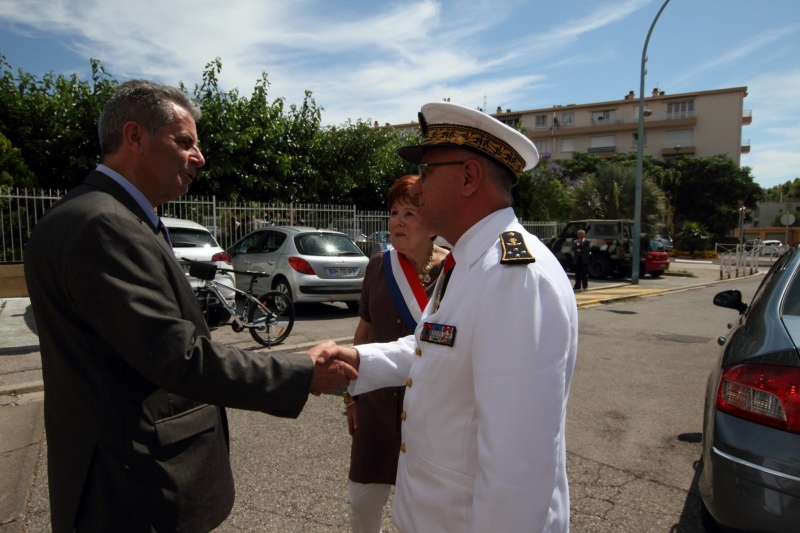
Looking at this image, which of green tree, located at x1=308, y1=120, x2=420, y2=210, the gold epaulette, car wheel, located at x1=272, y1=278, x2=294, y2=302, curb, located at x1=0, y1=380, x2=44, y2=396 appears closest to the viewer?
the gold epaulette

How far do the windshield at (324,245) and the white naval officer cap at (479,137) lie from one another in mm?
7751

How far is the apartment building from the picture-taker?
60.4 m

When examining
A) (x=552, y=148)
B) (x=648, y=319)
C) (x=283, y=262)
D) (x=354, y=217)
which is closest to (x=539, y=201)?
(x=354, y=217)

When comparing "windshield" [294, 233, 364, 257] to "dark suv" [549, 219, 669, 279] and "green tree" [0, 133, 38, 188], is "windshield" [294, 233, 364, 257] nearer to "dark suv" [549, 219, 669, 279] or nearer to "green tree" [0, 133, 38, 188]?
"green tree" [0, 133, 38, 188]

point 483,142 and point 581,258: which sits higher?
point 483,142

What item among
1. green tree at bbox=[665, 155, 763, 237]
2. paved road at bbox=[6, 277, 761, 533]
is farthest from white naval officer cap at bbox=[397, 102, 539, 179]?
green tree at bbox=[665, 155, 763, 237]

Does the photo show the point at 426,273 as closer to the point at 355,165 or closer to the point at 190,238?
the point at 190,238

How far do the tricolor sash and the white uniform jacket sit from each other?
84cm

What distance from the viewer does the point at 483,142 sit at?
58.1 inches

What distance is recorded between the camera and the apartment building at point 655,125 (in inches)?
2377

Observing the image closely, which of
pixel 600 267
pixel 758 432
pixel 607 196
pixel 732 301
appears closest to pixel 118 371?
pixel 758 432

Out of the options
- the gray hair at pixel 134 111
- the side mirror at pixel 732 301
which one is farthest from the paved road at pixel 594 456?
the gray hair at pixel 134 111

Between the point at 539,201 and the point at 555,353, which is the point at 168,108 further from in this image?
the point at 539,201

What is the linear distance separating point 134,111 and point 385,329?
1.37 meters
